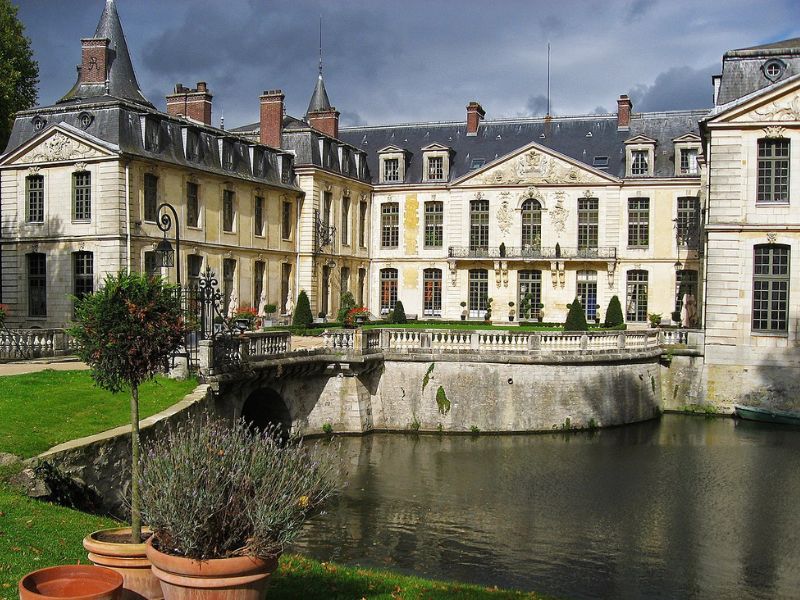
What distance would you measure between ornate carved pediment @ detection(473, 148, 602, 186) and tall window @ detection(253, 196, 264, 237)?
33.2 ft

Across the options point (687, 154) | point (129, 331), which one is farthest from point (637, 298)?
point (129, 331)

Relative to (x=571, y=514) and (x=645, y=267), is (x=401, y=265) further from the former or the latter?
(x=571, y=514)

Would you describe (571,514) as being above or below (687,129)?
below

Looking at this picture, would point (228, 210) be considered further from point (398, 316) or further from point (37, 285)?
point (398, 316)

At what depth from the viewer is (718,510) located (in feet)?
46.5

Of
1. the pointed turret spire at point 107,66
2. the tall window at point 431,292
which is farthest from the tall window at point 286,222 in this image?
the tall window at point 431,292

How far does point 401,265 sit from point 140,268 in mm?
14655

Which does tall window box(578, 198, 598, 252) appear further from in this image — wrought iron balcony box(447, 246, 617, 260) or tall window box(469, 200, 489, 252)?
tall window box(469, 200, 489, 252)

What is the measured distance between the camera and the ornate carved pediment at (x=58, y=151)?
23.2m

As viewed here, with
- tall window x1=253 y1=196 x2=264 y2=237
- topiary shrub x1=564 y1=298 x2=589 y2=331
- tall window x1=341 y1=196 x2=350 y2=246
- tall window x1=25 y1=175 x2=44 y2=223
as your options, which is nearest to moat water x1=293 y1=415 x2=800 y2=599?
topiary shrub x1=564 y1=298 x2=589 y2=331

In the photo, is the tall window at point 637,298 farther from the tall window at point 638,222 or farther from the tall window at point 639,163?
the tall window at point 639,163

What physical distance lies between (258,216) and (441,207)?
30.6 ft

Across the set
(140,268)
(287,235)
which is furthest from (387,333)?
(287,235)

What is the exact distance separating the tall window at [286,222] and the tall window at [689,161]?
15268 mm
